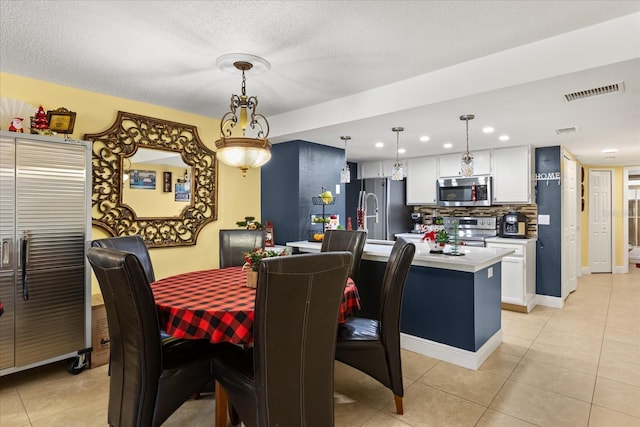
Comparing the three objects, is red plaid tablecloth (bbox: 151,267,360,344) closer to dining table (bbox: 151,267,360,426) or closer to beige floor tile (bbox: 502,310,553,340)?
dining table (bbox: 151,267,360,426)

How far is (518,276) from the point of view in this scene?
4414 millimetres

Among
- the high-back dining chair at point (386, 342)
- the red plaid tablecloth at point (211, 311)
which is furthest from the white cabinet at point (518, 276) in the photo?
the red plaid tablecloth at point (211, 311)

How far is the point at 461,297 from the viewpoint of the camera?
9.64ft

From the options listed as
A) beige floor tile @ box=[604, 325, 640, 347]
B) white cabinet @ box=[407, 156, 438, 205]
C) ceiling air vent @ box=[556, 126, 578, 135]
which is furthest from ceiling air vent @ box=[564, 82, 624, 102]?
white cabinet @ box=[407, 156, 438, 205]

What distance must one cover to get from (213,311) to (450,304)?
2057mm

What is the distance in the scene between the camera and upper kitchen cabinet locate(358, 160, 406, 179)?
6110 mm

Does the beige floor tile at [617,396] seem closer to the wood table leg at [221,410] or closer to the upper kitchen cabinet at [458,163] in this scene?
the wood table leg at [221,410]

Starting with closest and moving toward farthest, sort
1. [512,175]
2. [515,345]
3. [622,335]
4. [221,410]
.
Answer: [221,410], [515,345], [622,335], [512,175]

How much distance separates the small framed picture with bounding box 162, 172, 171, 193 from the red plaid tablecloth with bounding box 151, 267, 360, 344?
5.89 feet

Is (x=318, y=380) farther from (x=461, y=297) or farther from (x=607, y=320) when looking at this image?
(x=607, y=320)

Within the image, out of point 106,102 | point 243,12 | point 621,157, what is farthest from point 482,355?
point 621,157

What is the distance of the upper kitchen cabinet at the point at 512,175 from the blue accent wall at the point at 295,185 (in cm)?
225

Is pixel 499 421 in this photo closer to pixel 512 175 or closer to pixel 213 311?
pixel 213 311

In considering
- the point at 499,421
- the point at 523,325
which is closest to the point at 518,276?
the point at 523,325
